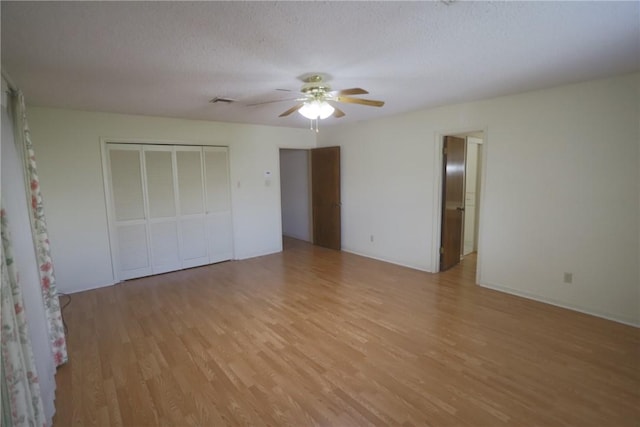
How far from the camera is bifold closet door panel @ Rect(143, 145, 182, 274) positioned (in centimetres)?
457

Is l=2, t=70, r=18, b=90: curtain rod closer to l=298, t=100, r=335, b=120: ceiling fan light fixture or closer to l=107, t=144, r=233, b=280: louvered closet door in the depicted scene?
l=107, t=144, r=233, b=280: louvered closet door

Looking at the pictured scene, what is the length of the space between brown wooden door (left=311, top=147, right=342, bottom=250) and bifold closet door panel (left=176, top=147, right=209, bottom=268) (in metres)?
2.23

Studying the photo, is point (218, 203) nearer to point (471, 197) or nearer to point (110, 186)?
point (110, 186)

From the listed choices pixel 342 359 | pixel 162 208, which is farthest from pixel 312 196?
pixel 342 359

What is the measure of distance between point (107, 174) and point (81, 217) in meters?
0.64

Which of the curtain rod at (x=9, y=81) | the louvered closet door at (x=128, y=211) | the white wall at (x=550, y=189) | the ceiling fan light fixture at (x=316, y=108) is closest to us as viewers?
the curtain rod at (x=9, y=81)

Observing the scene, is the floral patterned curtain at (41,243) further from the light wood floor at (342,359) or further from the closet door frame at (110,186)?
the closet door frame at (110,186)

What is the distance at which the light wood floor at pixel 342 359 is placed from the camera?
2025mm

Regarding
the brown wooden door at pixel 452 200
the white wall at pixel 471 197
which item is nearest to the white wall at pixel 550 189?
the brown wooden door at pixel 452 200

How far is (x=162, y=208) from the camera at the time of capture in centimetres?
470

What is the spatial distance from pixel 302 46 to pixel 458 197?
3.71 metres

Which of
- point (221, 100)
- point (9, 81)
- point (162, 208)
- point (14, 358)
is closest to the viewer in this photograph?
point (14, 358)

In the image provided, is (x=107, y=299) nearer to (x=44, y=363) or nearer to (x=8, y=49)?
(x=44, y=363)

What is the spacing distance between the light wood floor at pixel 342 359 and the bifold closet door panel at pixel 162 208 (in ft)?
2.59
